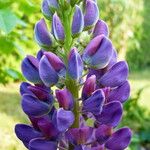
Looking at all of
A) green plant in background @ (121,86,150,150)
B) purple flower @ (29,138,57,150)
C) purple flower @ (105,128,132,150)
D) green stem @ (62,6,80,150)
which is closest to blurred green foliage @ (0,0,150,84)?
green stem @ (62,6,80,150)

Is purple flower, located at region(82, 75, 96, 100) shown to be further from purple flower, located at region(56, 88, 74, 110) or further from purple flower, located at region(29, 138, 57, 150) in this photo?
purple flower, located at region(29, 138, 57, 150)

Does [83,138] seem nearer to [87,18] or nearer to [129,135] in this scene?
[129,135]

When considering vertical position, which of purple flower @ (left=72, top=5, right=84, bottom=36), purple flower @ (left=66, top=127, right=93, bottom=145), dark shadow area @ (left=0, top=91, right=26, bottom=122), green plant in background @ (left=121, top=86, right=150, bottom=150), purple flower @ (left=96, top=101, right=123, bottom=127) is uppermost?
purple flower @ (left=72, top=5, right=84, bottom=36)

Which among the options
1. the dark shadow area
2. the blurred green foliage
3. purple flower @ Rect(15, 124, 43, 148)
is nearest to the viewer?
purple flower @ Rect(15, 124, 43, 148)

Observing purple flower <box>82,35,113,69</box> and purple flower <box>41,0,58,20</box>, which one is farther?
purple flower <box>41,0,58,20</box>

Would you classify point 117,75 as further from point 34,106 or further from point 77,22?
point 34,106

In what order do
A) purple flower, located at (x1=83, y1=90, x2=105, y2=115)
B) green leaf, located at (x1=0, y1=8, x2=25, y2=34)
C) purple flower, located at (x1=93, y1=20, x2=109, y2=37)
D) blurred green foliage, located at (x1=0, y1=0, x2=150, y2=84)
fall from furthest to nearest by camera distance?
blurred green foliage, located at (x1=0, y1=0, x2=150, y2=84)
green leaf, located at (x1=0, y1=8, x2=25, y2=34)
purple flower, located at (x1=93, y1=20, x2=109, y2=37)
purple flower, located at (x1=83, y1=90, x2=105, y2=115)

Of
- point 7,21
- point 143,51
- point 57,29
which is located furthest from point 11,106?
point 143,51

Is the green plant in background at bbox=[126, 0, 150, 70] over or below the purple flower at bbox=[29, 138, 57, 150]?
below
